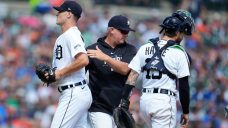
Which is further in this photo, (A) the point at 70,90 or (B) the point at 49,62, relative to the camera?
(B) the point at 49,62

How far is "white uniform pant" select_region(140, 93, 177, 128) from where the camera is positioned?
10031mm

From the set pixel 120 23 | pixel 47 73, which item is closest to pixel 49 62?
pixel 120 23

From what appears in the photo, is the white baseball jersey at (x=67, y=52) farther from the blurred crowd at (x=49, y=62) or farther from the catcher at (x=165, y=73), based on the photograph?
the blurred crowd at (x=49, y=62)

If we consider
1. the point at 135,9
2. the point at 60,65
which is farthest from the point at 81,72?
the point at 135,9

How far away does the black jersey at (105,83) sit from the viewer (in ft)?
35.2

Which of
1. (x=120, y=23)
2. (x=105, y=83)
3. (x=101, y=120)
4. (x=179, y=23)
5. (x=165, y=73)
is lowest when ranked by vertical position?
(x=101, y=120)

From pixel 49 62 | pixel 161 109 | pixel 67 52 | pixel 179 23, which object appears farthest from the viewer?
pixel 49 62

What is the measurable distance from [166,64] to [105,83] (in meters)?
1.05

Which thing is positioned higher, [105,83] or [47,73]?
[47,73]

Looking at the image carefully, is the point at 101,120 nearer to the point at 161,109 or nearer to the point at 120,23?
the point at 161,109

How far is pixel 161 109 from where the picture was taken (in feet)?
32.9

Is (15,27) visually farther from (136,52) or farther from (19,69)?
(136,52)

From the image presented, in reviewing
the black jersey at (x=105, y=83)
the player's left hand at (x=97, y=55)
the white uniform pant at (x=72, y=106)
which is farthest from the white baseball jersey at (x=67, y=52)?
the black jersey at (x=105, y=83)

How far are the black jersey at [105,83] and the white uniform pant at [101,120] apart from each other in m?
0.05
